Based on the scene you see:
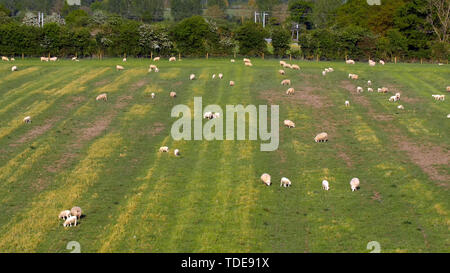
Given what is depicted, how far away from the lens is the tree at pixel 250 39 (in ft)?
294

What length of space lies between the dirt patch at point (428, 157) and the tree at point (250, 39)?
49451 mm

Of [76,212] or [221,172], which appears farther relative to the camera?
[221,172]

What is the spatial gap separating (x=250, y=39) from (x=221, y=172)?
183 feet

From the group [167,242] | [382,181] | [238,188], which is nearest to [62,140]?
[238,188]

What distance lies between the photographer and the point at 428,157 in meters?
39.4

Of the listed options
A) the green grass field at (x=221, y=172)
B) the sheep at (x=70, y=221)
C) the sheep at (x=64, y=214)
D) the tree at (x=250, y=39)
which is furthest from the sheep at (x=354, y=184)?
the tree at (x=250, y=39)

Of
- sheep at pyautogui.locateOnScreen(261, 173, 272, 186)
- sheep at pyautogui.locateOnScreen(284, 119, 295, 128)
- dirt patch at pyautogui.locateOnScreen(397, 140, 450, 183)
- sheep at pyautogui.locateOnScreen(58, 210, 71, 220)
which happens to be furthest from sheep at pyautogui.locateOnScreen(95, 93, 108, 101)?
dirt patch at pyautogui.locateOnScreen(397, 140, 450, 183)

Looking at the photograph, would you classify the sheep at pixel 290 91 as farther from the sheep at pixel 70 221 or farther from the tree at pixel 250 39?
the sheep at pixel 70 221

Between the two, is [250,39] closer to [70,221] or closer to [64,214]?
[64,214]

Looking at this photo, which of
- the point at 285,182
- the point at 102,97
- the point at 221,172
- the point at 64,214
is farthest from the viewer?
the point at 102,97

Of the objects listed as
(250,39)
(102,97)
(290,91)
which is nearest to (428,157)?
(290,91)

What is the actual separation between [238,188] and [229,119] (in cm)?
1594

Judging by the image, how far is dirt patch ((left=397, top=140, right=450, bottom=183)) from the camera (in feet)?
117

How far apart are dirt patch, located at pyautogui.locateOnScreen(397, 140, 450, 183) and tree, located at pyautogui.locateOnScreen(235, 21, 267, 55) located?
49451 millimetres
